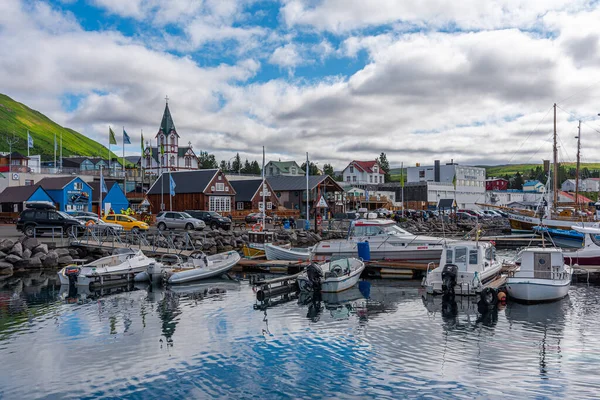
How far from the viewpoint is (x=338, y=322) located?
20.5 m

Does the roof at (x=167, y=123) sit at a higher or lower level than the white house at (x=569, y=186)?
higher

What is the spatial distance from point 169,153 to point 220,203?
42403 millimetres

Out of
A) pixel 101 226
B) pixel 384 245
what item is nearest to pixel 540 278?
pixel 384 245

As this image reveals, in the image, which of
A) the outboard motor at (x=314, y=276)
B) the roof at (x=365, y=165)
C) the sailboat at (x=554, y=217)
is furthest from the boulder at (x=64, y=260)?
the roof at (x=365, y=165)

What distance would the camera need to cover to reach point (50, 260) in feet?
115

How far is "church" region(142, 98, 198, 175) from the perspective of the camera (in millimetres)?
109500

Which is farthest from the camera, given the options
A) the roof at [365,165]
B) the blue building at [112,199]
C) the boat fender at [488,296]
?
the roof at [365,165]

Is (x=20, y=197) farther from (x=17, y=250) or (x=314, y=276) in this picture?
(x=314, y=276)

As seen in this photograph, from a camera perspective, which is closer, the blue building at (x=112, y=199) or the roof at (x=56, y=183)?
the roof at (x=56, y=183)

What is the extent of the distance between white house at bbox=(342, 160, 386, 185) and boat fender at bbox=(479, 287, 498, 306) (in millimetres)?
98031

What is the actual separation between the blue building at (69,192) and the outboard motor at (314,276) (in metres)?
49.0

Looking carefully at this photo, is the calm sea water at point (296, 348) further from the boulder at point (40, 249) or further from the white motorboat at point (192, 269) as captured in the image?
the boulder at point (40, 249)

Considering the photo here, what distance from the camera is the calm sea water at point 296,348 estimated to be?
13.5m

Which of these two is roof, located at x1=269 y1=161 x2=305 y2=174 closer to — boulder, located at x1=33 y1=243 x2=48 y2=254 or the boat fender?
boulder, located at x1=33 y1=243 x2=48 y2=254
